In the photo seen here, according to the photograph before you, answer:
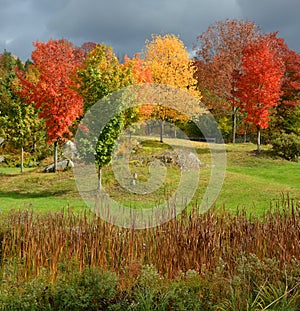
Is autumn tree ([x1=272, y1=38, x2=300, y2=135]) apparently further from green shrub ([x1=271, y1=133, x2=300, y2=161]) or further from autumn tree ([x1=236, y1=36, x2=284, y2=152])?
autumn tree ([x1=236, y1=36, x2=284, y2=152])

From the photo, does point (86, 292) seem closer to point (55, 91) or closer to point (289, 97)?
point (55, 91)

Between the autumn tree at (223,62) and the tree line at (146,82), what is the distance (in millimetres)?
57

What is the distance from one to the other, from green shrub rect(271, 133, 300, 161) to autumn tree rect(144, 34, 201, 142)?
4.87m

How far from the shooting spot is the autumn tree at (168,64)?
779 inches

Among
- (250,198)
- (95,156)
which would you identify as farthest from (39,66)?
(250,198)

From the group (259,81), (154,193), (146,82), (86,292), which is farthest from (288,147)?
(86,292)

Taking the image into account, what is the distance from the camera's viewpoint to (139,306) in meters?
3.16

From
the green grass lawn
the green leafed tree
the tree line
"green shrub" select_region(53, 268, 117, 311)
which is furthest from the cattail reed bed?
the green leafed tree

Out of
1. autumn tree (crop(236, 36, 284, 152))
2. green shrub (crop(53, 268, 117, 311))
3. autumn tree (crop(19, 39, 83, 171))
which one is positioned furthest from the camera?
autumn tree (crop(236, 36, 284, 152))

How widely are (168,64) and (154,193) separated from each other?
10.5 metres

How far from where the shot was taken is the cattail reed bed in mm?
4290

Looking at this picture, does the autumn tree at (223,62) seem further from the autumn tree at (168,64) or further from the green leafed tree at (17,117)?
the green leafed tree at (17,117)

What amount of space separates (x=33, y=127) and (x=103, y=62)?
6.22 meters

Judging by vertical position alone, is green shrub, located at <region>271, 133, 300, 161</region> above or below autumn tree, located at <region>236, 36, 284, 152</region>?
below
